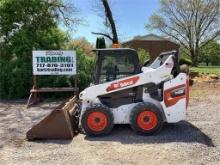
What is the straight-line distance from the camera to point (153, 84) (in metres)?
8.98

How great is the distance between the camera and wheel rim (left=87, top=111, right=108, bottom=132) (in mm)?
8859

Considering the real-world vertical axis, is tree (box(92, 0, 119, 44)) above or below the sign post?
above

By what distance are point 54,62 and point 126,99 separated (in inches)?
221

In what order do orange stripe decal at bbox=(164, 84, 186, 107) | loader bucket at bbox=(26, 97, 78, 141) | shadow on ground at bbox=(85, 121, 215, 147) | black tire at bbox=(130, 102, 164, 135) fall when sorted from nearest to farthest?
shadow on ground at bbox=(85, 121, 215, 147) → loader bucket at bbox=(26, 97, 78, 141) → black tire at bbox=(130, 102, 164, 135) → orange stripe decal at bbox=(164, 84, 186, 107)

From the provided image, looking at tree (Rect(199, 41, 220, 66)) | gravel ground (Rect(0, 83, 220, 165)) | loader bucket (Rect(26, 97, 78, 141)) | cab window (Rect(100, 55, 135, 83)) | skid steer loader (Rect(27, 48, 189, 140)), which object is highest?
tree (Rect(199, 41, 220, 66))

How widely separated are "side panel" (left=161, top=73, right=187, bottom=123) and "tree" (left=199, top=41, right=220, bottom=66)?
5622 cm

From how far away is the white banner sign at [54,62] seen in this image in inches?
558

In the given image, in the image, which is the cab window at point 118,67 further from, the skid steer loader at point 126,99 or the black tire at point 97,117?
the black tire at point 97,117

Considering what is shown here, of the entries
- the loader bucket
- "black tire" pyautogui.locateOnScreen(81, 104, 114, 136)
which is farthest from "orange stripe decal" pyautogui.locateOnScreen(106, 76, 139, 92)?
the loader bucket

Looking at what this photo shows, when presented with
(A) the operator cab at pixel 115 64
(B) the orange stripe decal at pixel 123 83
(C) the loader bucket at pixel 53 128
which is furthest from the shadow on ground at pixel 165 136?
(A) the operator cab at pixel 115 64

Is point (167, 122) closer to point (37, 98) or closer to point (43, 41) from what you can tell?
point (37, 98)

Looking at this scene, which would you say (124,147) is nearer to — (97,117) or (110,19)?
(97,117)

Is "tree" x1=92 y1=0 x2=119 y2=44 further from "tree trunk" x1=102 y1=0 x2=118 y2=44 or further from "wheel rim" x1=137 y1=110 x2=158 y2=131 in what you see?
"wheel rim" x1=137 y1=110 x2=158 y2=131

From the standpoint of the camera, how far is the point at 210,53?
6775 centimetres
